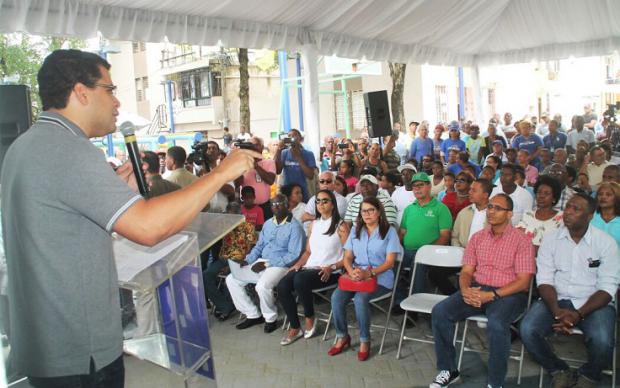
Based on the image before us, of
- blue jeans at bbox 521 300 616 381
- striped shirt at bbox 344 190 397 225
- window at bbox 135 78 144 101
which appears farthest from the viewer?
window at bbox 135 78 144 101

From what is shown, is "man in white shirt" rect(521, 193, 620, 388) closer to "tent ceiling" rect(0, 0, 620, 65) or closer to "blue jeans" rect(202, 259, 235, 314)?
"blue jeans" rect(202, 259, 235, 314)

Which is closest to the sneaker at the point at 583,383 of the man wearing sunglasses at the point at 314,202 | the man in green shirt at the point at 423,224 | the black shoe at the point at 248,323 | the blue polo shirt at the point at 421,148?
the man in green shirt at the point at 423,224

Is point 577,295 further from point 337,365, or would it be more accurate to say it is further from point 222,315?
point 222,315

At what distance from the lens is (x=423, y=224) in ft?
17.9

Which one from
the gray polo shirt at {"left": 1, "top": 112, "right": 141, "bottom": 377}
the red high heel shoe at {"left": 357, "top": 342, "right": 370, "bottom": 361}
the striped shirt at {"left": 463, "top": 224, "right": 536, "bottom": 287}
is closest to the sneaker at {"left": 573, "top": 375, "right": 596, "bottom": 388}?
the striped shirt at {"left": 463, "top": 224, "right": 536, "bottom": 287}

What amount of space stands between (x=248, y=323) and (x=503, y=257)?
2532 millimetres

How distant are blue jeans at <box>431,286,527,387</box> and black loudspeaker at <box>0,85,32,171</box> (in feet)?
9.80

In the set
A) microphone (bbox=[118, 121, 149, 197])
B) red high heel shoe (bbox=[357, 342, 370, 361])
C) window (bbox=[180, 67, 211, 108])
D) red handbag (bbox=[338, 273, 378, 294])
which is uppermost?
window (bbox=[180, 67, 211, 108])

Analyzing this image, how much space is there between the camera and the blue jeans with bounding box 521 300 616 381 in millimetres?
3562

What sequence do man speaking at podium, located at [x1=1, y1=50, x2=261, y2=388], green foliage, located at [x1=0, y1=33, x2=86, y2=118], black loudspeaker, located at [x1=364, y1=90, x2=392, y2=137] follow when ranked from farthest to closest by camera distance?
1. green foliage, located at [x1=0, y1=33, x2=86, y2=118]
2. black loudspeaker, located at [x1=364, y1=90, x2=392, y2=137]
3. man speaking at podium, located at [x1=1, y1=50, x2=261, y2=388]

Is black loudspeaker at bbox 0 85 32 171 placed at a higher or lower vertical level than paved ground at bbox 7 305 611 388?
higher

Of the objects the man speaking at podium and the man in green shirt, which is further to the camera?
the man in green shirt

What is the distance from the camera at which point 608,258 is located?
12.3 ft

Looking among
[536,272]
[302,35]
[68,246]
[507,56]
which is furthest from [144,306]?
[507,56]
